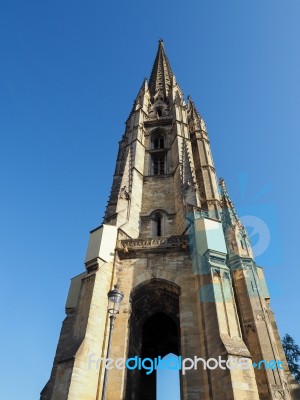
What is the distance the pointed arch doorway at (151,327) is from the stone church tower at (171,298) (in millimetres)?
47

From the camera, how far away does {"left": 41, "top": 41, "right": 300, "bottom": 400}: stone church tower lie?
966 centimetres

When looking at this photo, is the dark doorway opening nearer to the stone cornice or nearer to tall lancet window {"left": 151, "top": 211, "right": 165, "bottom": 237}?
the stone cornice

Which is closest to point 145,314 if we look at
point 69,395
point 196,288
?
point 196,288

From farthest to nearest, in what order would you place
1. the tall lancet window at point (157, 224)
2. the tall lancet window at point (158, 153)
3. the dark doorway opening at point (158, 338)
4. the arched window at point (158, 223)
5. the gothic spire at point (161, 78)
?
the gothic spire at point (161, 78) < the tall lancet window at point (158, 153) < the arched window at point (158, 223) < the tall lancet window at point (157, 224) < the dark doorway opening at point (158, 338)

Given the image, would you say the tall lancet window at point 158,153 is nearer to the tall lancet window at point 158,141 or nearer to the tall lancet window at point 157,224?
the tall lancet window at point 158,141

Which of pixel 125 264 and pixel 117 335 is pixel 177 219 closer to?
pixel 125 264

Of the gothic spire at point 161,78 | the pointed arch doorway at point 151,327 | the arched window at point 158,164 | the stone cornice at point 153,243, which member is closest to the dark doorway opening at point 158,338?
the pointed arch doorway at point 151,327

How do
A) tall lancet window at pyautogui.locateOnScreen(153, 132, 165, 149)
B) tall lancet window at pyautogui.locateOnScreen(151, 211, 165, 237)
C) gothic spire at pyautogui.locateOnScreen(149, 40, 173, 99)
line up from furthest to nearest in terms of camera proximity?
gothic spire at pyautogui.locateOnScreen(149, 40, 173, 99) < tall lancet window at pyautogui.locateOnScreen(153, 132, 165, 149) < tall lancet window at pyautogui.locateOnScreen(151, 211, 165, 237)

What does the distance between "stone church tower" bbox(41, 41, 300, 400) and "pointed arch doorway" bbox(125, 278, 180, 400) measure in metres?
0.05

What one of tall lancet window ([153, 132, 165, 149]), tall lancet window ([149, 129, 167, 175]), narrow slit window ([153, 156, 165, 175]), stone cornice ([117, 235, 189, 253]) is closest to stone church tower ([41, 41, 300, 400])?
stone cornice ([117, 235, 189, 253])

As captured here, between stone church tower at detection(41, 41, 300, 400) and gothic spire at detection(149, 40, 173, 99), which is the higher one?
gothic spire at detection(149, 40, 173, 99)

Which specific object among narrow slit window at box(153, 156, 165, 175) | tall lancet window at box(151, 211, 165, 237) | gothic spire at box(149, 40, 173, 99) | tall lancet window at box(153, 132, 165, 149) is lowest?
tall lancet window at box(151, 211, 165, 237)

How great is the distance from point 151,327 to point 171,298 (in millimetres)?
3327

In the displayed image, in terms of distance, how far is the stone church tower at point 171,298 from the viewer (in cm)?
966
